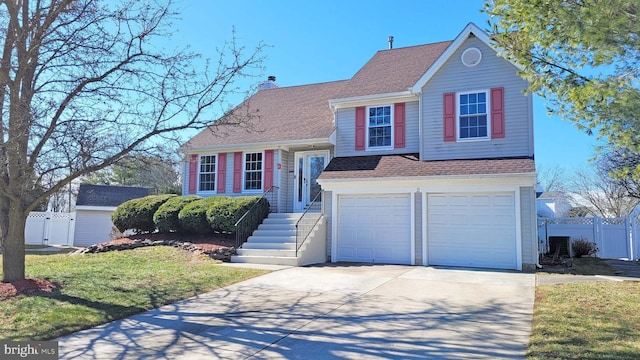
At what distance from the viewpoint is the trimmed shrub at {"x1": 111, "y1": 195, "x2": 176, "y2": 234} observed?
16.3 m

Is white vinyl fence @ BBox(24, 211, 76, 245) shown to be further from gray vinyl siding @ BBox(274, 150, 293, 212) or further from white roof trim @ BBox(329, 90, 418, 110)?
white roof trim @ BBox(329, 90, 418, 110)

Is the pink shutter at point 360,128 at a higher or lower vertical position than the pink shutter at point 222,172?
higher

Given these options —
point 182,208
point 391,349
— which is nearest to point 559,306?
point 391,349

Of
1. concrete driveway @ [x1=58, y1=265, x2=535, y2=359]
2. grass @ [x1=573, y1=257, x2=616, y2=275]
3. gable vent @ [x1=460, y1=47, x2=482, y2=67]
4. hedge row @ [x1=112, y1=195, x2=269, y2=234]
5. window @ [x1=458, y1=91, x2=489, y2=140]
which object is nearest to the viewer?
concrete driveway @ [x1=58, y1=265, x2=535, y2=359]

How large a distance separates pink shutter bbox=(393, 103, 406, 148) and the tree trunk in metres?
10.9

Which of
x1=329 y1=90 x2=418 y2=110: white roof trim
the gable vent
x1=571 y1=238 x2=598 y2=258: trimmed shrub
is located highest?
the gable vent

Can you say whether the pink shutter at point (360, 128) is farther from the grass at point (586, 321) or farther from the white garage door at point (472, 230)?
the grass at point (586, 321)

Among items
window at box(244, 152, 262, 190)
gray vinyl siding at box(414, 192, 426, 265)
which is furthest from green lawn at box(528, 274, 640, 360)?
window at box(244, 152, 262, 190)

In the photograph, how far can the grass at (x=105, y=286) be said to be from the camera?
6.25 metres

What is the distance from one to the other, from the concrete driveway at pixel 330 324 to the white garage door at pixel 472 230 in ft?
8.35

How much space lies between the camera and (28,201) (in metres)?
8.64

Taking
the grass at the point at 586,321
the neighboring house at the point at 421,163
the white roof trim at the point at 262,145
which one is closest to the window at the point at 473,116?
the neighboring house at the point at 421,163

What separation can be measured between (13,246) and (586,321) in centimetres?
997

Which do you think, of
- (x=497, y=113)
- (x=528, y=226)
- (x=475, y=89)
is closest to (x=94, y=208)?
(x=475, y=89)
